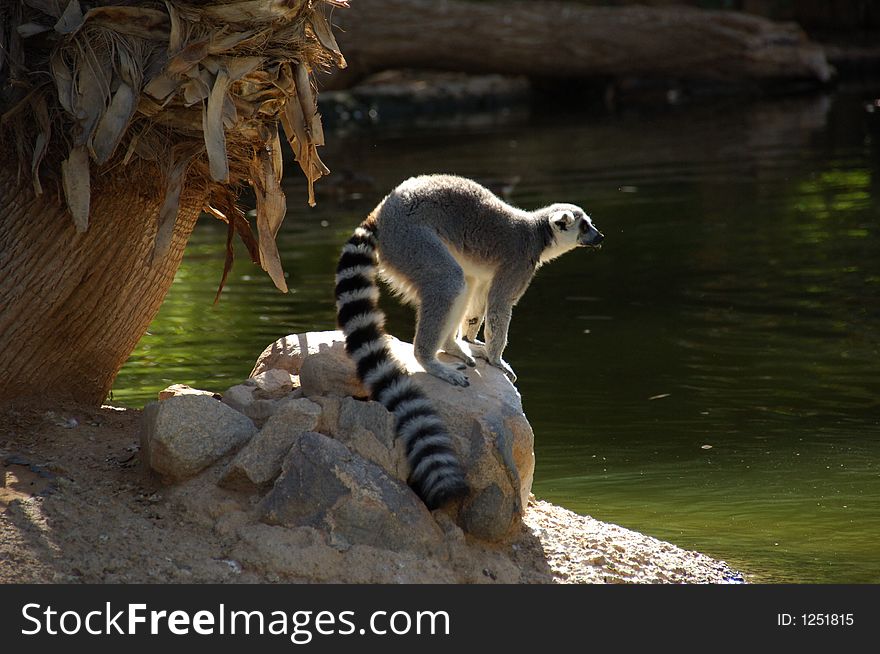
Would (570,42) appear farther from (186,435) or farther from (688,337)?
(186,435)

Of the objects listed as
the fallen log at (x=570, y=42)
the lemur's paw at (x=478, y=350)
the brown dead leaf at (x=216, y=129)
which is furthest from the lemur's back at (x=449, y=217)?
the fallen log at (x=570, y=42)

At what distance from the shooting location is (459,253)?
6043 mm

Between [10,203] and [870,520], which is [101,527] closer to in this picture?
[10,203]

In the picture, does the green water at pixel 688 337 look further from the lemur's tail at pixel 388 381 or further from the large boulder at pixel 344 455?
the lemur's tail at pixel 388 381

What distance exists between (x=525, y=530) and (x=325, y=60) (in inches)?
96.5

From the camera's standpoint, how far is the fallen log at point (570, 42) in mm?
22266

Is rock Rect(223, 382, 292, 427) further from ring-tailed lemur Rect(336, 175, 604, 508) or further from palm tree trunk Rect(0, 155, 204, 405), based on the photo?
palm tree trunk Rect(0, 155, 204, 405)

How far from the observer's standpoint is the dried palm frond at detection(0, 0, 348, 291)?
5.20 m

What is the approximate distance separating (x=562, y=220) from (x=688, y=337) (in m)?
3.44

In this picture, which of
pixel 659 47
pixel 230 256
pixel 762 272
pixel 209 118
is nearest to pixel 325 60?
pixel 209 118

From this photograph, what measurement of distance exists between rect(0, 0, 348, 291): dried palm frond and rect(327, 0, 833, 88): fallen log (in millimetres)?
16285

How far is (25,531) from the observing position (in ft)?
14.8

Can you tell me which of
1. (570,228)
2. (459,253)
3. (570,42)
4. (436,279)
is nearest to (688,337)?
(570,228)

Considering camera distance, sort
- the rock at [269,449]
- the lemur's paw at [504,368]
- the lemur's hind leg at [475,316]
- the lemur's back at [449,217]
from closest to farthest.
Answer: the rock at [269,449], the lemur's back at [449,217], the lemur's paw at [504,368], the lemur's hind leg at [475,316]
